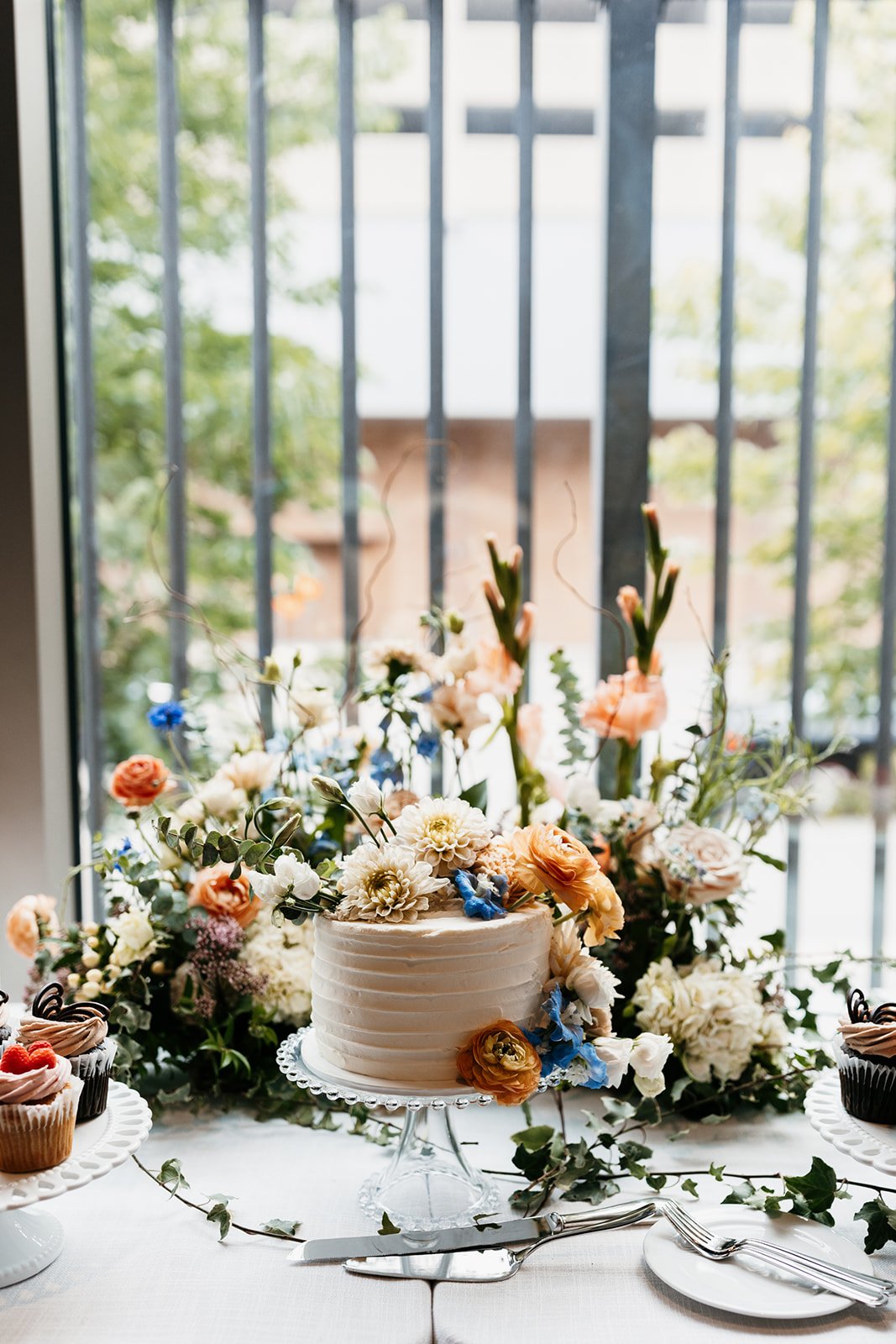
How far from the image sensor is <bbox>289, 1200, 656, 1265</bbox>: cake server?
0.80 metres

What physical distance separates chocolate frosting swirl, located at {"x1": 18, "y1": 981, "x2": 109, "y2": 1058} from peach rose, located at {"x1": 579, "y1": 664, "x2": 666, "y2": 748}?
55cm

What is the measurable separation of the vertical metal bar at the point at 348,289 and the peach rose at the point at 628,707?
0.31 meters

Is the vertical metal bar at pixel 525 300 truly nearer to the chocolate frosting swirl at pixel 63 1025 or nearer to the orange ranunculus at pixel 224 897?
the orange ranunculus at pixel 224 897

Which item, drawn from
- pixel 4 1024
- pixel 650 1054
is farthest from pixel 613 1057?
pixel 4 1024

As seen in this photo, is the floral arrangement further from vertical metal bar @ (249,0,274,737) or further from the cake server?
vertical metal bar @ (249,0,274,737)

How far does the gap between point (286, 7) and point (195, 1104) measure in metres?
1.37

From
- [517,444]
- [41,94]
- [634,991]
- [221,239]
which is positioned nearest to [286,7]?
[41,94]

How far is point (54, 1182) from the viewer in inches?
28.9

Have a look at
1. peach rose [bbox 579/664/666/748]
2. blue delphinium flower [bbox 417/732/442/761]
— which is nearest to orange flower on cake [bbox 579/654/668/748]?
peach rose [bbox 579/664/666/748]

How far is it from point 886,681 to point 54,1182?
1.16 m

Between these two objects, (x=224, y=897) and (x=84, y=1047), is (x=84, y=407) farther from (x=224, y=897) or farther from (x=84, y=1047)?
(x=84, y=1047)

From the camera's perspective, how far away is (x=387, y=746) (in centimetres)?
112

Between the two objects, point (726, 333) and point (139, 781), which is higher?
point (726, 333)

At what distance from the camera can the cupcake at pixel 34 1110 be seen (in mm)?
737
